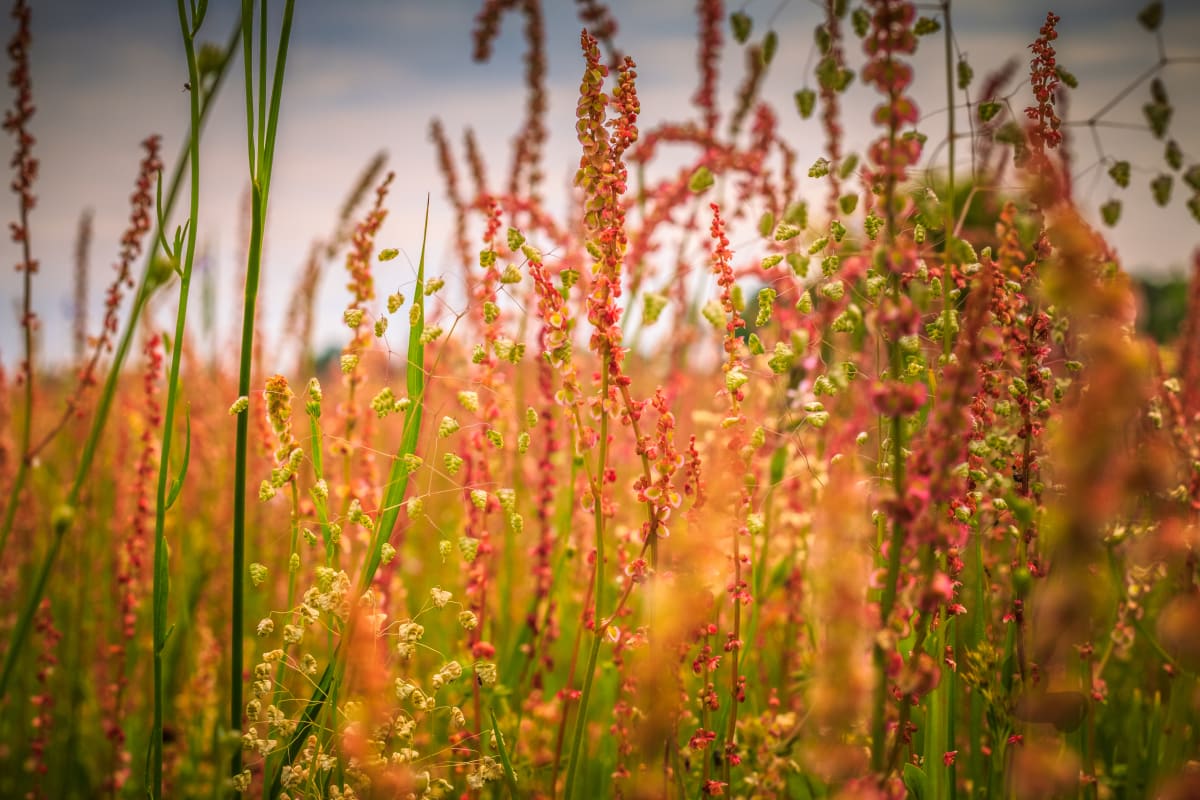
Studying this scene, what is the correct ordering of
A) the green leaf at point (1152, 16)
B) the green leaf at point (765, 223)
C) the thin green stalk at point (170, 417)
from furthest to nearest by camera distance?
the thin green stalk at point (170, 417), the green leaf at point (765, 223), the green leaf at point (1152, 16)

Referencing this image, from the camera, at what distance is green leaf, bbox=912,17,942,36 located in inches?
37.9

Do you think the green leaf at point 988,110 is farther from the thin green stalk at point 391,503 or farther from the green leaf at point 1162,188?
the thin green stalk at point 391,503

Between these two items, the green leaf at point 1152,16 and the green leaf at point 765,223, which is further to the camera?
the green leaf at point 765,223

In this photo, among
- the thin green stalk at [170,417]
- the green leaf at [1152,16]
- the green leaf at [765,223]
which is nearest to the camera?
the green leaf at [1152,16]

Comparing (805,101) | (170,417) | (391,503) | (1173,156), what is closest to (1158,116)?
(1173,156)

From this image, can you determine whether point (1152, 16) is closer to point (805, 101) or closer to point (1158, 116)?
point (1158, 116)

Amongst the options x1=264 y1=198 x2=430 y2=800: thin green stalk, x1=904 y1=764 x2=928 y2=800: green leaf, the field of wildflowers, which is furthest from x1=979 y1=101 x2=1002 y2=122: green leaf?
x1=904 y1=764 x2=928 y2=800: green leaf

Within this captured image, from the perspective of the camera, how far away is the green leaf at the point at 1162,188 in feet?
3.62

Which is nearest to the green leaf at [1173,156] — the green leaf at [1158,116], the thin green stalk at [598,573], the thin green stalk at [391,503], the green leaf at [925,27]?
the green leaf at [1158,116]

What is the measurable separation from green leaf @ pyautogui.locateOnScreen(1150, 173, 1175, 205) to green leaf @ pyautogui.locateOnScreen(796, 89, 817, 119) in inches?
22.4

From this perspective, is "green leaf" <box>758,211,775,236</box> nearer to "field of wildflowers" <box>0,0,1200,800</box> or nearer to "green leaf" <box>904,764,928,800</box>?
"field of wildflowers" <box>0,0,1200,800</box>

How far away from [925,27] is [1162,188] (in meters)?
0.49

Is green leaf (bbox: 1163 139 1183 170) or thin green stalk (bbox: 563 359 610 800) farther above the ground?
green leaf (bbox: 1163 139 1183 170)

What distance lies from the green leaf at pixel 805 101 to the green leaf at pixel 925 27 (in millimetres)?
150
